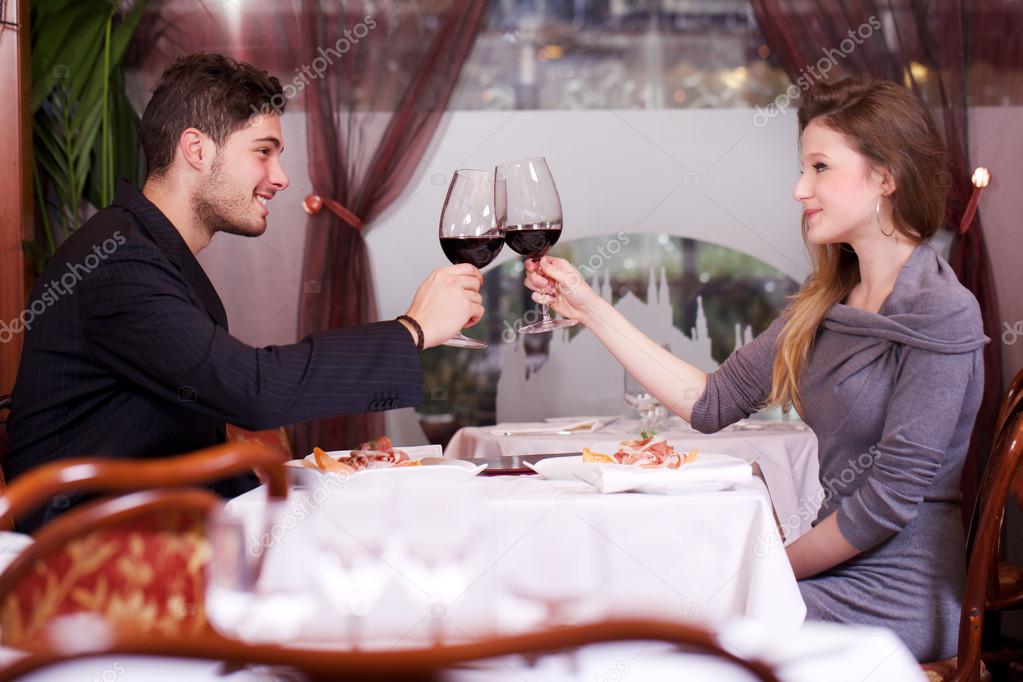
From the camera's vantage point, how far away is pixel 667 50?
4246 mm

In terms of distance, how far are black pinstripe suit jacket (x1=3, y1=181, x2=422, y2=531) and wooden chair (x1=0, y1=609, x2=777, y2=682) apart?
1.00m

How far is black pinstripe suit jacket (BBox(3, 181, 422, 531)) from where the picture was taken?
147cm

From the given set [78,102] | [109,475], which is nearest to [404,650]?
[109,475]

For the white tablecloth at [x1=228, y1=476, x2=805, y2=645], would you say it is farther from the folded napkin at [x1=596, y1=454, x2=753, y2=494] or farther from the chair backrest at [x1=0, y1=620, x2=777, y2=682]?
the chair backrest at [x1=0, y1=620, x2=777, y2=682]

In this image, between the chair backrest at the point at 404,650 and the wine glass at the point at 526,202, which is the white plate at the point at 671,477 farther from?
the chair backrest at the point at 404,650

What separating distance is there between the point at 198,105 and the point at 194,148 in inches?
3.0

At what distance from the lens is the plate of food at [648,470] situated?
1388 millimetres

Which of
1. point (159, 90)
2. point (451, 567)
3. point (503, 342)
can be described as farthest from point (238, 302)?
point (451, 567)

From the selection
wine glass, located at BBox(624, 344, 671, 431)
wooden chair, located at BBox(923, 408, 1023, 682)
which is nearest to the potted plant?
wine glass, located at BBox(624, 344, 671, 431)

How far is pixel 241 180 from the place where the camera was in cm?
195

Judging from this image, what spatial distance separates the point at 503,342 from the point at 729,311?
89 centimetres

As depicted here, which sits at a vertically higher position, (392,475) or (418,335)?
(418,335)

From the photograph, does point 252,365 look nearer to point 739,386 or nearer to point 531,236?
point 531,236
